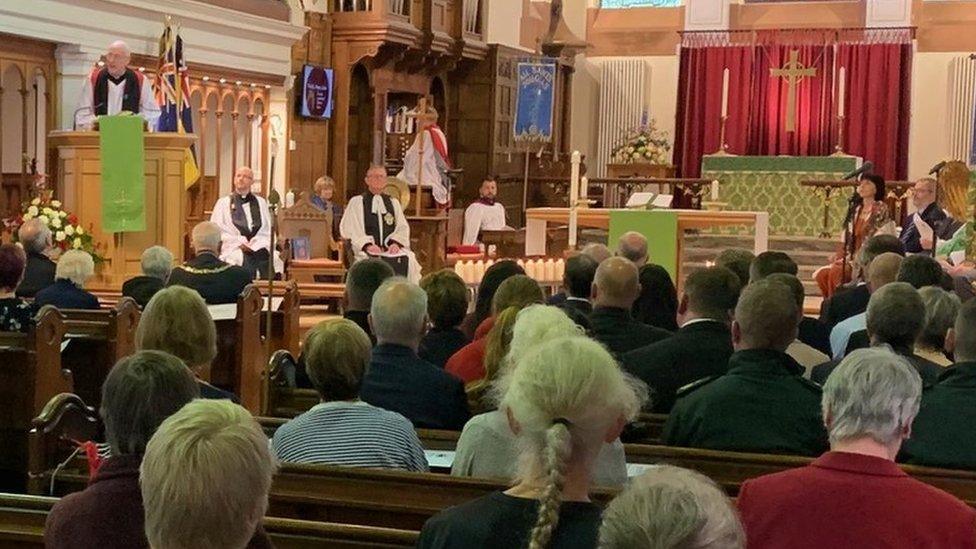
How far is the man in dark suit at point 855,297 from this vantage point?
664 centimetres

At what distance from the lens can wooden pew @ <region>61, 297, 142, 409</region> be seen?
6.17m

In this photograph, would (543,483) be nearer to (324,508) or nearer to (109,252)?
(324,508)

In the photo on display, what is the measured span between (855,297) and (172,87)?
6817 mm

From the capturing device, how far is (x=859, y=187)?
10281mm

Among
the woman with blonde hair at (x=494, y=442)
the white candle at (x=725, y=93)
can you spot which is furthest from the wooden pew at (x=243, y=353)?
the white candle at (x=725, y=93)

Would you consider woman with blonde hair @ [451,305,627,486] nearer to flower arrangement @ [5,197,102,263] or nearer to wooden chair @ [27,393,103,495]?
wooden chair @ [27,393,103,495]

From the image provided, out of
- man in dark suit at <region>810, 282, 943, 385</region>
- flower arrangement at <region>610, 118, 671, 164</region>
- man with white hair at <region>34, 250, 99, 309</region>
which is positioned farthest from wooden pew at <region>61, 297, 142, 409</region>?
flower arrangement at <region>610, 118, 671, 164</region>

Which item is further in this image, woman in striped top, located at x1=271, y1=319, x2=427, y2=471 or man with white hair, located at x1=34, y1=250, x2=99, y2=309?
man with white hair, located at x1=34, y1=250, x2=99, y2=309

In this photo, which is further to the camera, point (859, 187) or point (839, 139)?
point (839, 139)

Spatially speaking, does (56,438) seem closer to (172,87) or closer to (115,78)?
(115,78)

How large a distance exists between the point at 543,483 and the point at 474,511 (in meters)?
0.13

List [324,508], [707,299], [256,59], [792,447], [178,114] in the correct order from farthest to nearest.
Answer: [256,59] → [178,114] → [707,299] → [792,447] → [324,508]

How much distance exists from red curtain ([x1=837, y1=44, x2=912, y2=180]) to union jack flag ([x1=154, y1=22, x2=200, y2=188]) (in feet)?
32.5

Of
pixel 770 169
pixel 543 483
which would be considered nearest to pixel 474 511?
pixel 543 483
